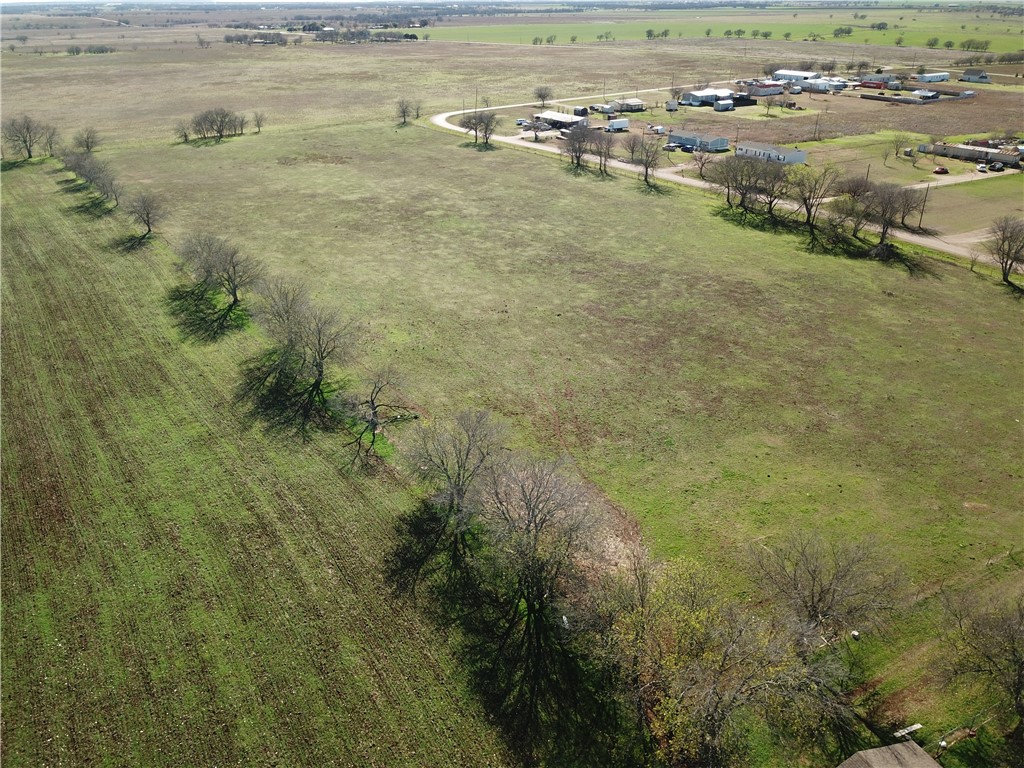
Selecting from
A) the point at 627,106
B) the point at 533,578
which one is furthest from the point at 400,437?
the point at 627,106

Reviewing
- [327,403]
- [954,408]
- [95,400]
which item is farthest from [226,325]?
[954,408]

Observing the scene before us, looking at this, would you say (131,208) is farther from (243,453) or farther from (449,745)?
(449,745)

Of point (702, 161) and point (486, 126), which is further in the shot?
point (486, 126)

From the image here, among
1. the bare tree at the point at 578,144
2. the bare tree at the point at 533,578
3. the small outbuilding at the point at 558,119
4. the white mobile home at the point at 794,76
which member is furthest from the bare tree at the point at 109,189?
the white mobile home at the point at 794,76

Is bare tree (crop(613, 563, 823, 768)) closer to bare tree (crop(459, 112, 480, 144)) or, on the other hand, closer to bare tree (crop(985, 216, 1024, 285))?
bare tree (crop(985, 216, 1024, 285))

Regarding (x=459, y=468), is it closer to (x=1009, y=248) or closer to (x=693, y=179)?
(x=1009, y=248)

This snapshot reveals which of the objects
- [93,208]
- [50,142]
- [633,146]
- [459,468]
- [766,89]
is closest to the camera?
[459,468]

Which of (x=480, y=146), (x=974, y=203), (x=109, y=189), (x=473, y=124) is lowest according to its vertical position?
(x=974, y=203)

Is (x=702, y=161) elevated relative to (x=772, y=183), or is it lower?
elevated
